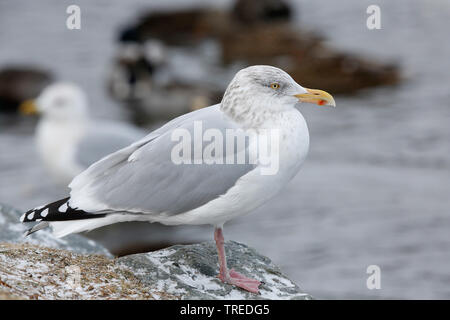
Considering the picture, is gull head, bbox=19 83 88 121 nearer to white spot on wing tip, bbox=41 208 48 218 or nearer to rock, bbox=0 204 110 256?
rock, bbox=0 204 110 256

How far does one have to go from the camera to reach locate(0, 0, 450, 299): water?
1144 centimetres

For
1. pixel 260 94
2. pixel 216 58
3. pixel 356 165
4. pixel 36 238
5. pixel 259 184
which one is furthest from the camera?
pixel 216 58

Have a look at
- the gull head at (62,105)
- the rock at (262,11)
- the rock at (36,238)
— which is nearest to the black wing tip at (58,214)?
the rock at (36,238)

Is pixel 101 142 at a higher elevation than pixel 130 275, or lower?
higher

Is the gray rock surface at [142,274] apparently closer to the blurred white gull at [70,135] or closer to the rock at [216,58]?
the blurred white gull at [70,135]

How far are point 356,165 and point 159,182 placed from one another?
9.25 metres

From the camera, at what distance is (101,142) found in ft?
42.2

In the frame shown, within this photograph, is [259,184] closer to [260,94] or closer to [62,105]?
[260,94]

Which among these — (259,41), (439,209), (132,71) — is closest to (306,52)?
(259,41)

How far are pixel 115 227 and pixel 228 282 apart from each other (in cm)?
718

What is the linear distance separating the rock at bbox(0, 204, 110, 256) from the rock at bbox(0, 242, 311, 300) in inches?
39.9

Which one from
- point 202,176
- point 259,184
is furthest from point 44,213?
point 259,184

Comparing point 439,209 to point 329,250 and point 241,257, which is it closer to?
point 329,250

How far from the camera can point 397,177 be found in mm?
14078
